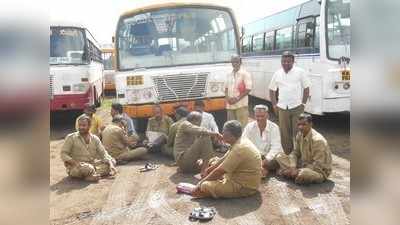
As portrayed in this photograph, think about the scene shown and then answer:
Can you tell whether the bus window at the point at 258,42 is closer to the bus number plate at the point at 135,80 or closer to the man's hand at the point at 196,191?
the bus number plate at the point at 135,80

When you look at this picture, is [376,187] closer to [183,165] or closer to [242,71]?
[183,165]

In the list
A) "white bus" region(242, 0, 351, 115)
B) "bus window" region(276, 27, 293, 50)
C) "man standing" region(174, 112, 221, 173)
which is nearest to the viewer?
"man standing" region(174, 112, 221, 173)

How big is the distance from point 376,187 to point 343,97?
768 centimetres

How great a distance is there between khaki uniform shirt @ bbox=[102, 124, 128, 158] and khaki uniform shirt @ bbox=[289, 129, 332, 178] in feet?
9.62

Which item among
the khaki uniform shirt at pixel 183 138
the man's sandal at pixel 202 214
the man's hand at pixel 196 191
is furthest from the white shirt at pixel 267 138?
the man's sandal at pixel 202 214

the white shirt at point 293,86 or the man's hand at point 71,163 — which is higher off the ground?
the white shirt at point 293,86

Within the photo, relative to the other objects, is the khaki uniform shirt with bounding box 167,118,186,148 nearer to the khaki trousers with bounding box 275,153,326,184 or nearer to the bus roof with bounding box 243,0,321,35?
the khaki trousers with bounding box 275,153,326,184

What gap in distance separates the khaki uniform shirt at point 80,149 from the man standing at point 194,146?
1124mm

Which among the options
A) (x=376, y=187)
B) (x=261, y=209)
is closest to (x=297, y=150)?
(x=261, y=209)

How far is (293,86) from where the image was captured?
650cm

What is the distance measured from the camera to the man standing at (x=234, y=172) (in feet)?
15.8

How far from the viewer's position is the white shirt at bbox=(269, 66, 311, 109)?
21.4 ft

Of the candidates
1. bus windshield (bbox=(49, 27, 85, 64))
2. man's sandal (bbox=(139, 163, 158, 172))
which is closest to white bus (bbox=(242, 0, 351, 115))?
man's sandal (bbox=(139, 163, 158, 172))

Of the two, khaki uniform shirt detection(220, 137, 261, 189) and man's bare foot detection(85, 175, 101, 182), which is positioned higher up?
khaki uniform shirt detection(220, 137, 261, 189)
